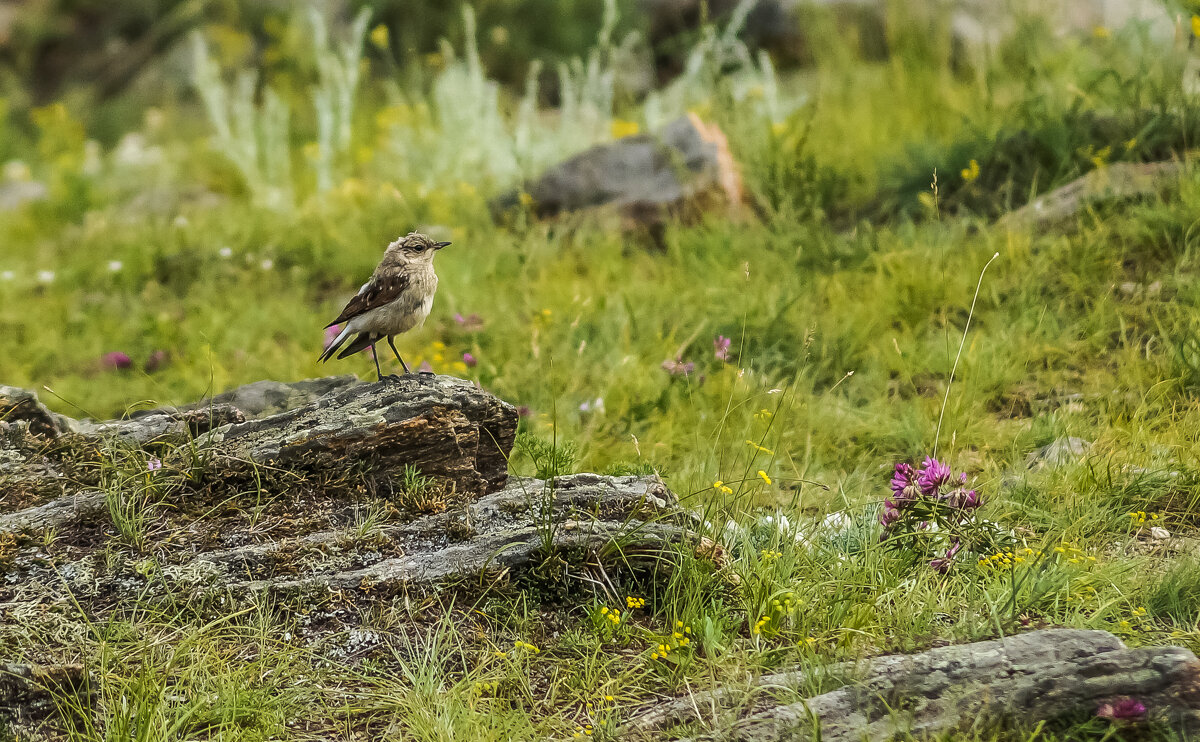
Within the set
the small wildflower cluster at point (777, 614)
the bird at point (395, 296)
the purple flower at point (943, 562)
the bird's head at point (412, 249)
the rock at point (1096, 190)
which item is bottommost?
the purple flower at point (943, 562)

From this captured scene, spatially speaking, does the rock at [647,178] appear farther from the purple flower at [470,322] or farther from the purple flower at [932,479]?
the purple flower at [932,479]

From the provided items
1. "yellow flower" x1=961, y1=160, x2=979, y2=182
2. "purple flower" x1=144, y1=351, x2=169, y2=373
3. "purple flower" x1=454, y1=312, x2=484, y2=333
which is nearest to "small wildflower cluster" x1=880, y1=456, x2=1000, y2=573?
"purple flower" x1=454, y1=312, x2=484, y2=333

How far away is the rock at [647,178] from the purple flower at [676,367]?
7.00 ft

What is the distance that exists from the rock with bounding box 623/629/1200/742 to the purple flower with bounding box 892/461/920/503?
0.74m

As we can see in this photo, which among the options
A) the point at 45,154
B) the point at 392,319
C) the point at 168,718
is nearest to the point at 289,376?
the point at 392,319

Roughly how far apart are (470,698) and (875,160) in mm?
5321

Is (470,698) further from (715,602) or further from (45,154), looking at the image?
(45,154)

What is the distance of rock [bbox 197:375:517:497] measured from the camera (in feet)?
11.8

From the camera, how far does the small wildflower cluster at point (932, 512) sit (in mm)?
3506

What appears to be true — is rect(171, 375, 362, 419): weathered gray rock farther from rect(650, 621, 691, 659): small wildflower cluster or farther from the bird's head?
rect(650, 621, 691, 659): small wildflower cluster

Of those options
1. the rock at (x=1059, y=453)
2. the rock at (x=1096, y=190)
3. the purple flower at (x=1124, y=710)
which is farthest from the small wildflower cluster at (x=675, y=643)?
the rock at (x=1096, y=190)

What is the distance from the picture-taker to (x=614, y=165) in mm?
7477

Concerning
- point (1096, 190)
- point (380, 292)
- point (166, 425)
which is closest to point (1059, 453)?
point (1096, 190)

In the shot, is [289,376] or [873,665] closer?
[873,665]
